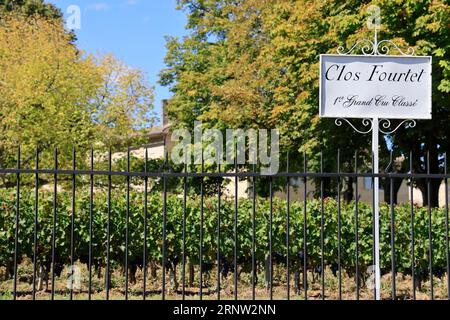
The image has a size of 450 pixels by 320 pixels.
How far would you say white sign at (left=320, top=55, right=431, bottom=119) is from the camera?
8078 mm

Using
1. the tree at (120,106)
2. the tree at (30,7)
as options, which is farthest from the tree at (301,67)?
the tree at (30,7)

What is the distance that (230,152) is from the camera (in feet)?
75.6

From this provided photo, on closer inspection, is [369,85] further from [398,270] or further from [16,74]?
[16,74]

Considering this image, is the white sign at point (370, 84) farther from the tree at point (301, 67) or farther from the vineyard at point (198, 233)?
the tree at point (301, 67)

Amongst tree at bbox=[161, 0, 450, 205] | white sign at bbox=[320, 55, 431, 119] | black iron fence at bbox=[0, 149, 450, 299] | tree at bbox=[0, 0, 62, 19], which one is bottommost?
black iron fence at bbox=[0, 149, 450, 299]

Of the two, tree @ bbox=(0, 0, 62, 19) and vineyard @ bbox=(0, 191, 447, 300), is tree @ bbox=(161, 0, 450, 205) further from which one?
tree @ bbox=(0, 0, 62, 19)

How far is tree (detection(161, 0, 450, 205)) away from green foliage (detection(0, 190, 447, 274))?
581 centimetres

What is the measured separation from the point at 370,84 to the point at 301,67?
33.5ft

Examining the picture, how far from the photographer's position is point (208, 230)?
10.9m

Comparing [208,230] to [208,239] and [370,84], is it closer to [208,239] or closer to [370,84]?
[208,239]

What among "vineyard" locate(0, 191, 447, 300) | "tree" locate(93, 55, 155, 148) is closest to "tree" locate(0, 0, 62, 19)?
"tree" locate(93, 55, 155, 148)

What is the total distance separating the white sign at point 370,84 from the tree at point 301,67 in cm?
711

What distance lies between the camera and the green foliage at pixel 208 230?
10.6 metres
